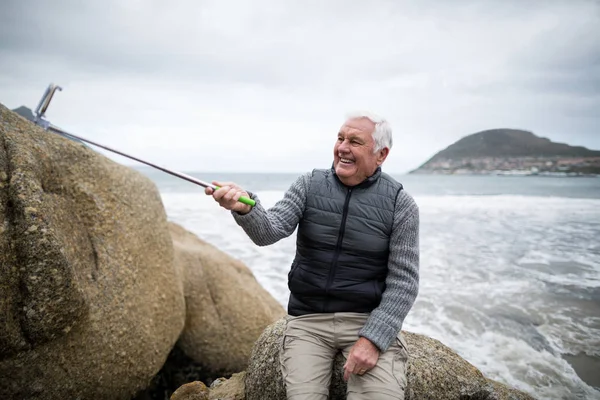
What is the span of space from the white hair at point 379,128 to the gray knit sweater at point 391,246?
0.47 meters

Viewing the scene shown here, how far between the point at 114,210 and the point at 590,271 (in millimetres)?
13343

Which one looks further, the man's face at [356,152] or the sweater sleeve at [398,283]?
the man's face at [356,152]

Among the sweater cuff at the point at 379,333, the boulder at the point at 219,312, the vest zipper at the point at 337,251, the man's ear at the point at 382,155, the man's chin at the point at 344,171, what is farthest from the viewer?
the boulder at the point at 219,312

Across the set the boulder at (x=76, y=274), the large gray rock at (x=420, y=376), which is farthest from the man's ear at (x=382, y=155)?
the boulder at (x=76, y=274)

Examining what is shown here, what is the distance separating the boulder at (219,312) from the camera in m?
5.14

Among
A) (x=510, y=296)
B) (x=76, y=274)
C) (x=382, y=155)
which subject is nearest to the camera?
(x=382, y=155)

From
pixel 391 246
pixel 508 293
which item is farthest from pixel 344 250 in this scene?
pixel 508 293

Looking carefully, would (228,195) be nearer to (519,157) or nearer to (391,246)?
(391,246)

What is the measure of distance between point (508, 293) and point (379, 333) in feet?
27.1

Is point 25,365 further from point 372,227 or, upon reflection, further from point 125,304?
point 372,227

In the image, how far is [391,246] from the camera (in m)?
2.69

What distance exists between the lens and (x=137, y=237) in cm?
411

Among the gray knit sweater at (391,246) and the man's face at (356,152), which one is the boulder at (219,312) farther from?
the man's face at (356,152)

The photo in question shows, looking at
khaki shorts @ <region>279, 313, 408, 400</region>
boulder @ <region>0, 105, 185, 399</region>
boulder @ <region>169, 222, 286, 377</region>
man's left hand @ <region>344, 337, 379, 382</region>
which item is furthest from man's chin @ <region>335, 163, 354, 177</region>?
boulder @ <region>169, 222, 286, 377</region>
